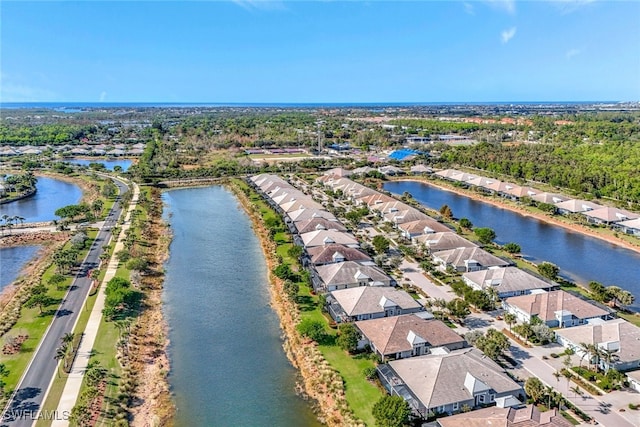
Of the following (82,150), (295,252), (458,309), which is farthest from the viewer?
(82,150)

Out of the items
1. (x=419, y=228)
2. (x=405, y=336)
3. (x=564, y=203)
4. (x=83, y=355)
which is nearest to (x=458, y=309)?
(x=405, y=336)

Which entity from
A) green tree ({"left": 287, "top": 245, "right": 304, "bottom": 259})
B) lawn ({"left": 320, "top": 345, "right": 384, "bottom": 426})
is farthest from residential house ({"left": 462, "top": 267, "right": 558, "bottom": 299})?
green tree ({"left": 287, "top": 245, "right": 304, "bottom": 259})

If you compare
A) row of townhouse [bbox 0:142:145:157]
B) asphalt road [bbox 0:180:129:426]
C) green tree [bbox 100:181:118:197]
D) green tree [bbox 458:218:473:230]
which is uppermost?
row of townhouse [bbox 0:142:145:157]

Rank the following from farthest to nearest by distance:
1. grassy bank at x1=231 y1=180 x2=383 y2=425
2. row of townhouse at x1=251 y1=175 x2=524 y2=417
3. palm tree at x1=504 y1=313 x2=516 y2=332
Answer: palm tree at x1=504 y1=313 x2=516 y2=332, grassy bank at x1=231 y1=180 x2=383 y2=425, row of townhouse at x1=251 y1=175 x2=524 y2=417

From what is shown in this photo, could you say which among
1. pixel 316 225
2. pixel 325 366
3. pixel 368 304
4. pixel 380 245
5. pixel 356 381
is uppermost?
pixel 316 225

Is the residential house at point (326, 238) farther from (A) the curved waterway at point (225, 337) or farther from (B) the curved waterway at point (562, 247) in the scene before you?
(B) the curved waterway at point (562, 247)

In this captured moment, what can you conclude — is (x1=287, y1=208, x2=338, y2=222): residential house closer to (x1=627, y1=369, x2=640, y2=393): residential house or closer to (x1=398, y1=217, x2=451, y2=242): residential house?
(x1=398, y1=217, x2=451, y2=242): residential house

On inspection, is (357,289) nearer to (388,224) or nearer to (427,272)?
(427,272)

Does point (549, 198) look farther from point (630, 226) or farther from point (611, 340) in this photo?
point (611, 340)
